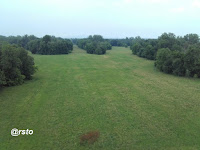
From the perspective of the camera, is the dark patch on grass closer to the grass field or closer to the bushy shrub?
the grass field

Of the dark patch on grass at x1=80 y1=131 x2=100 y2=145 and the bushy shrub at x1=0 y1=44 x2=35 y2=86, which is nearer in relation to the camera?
the dark patch on grass at x1=80 y1=131 x2=100 y2=145

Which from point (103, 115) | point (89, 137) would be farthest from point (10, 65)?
point (89, 137)

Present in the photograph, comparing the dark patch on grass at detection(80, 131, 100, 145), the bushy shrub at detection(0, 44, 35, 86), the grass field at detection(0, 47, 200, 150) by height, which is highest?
the bushy shrub at detection(0, 44, 35, 86)

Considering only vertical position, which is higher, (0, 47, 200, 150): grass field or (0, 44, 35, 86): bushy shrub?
(0, 44, 35, 86): bushy shrub

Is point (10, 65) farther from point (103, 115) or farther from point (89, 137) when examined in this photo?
point (89, 137)

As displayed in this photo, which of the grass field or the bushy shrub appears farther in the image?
the bushy shrub

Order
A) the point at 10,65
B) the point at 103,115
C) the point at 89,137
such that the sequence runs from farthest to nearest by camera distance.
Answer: the point at 10,65 → the point at 103,115 → the point at 89,137

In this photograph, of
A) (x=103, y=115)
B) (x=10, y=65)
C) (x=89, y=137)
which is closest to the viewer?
(x=89, y=137)

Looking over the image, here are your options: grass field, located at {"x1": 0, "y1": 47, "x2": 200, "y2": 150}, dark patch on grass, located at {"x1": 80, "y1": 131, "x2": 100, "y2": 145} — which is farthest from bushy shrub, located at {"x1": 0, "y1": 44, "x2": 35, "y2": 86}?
dark patch on grass, located at {"x1": 80, "y1": 131, "x2": 100, "y2": 145}

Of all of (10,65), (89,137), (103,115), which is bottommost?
(89,137)

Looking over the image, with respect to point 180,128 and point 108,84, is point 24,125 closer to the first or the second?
point 180,128

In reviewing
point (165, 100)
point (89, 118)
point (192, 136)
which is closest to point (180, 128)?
point (192, 136)
